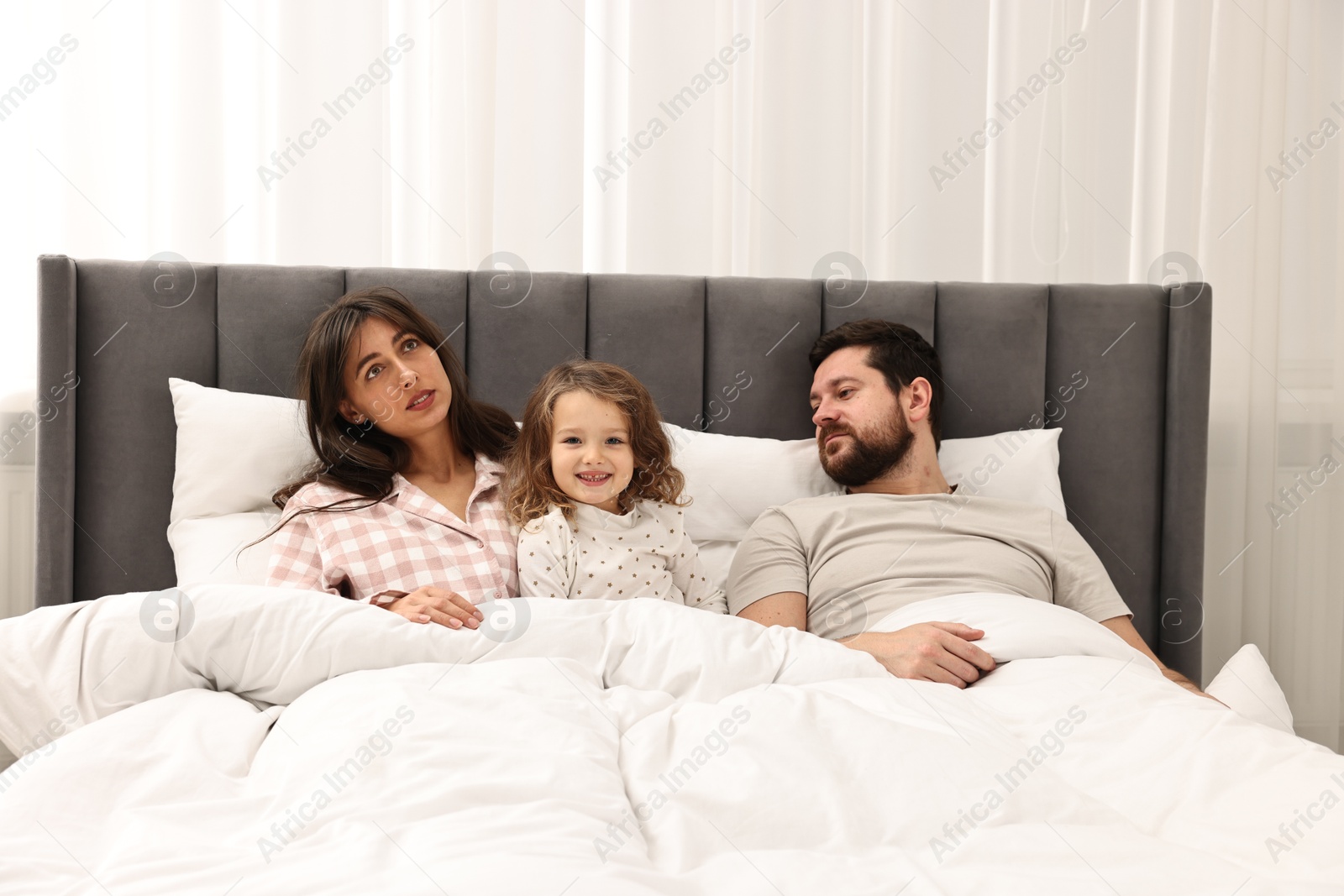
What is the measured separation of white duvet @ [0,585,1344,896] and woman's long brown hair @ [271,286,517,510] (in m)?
0.39

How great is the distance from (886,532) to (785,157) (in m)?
0.94

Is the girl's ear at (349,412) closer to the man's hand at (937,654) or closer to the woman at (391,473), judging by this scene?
the woman at (391,473)

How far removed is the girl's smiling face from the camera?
4.64 feet

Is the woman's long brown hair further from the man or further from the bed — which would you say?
the man

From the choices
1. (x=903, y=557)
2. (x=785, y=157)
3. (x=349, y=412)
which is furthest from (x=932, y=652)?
(x=785, y=157)

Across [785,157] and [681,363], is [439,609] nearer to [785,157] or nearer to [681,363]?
[681,363]

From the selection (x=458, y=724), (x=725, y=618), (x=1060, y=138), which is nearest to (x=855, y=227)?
(x=1060, y=138)

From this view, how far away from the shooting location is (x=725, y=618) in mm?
1148

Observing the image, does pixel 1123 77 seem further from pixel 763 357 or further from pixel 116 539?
pixel 116 539

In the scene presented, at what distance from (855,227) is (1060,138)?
519 mm

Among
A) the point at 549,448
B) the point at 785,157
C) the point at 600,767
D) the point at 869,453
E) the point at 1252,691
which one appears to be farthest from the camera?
the point at 785,157

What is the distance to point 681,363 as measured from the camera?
1.77 m

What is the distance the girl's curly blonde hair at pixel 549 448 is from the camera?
4.72ft

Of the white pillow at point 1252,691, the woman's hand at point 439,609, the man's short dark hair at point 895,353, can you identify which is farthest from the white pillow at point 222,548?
the white pillow at point 1252,691
